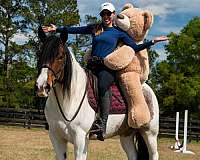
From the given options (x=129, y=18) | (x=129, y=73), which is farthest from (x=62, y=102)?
(x=129, y=18)

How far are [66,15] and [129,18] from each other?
27333 millimetres

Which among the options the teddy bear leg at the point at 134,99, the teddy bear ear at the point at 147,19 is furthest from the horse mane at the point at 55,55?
the teddy bear ear at the point at 147,19

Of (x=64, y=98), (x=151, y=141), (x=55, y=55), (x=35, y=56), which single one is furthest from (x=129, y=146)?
(x=35, y=56)

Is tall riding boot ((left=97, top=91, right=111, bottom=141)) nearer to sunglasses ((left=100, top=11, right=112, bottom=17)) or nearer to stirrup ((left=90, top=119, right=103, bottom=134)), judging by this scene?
stirrup ((left=90, top=119, right=103, bottom=134))

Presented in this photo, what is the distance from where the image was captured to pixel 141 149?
22.0ft

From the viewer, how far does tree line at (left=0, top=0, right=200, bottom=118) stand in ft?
106

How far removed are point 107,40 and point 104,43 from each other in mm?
64

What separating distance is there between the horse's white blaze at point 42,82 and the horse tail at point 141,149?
2.24 meters

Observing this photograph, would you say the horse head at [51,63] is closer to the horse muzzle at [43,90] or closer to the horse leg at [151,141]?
the horse muzzle at [43,90]

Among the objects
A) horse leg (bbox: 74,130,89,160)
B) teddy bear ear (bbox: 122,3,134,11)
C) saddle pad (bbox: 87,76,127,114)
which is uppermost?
teddy bear ear (bbox: 122,3,134,11)

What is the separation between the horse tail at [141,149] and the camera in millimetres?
6672

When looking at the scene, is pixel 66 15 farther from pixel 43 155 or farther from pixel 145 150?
pixel 145 150

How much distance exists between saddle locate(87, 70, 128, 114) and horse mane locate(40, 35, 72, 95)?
1.25 feet

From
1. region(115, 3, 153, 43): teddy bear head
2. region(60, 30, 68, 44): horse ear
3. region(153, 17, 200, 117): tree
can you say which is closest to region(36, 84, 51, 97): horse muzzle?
region(60, 30, 68, 44): horse ear
